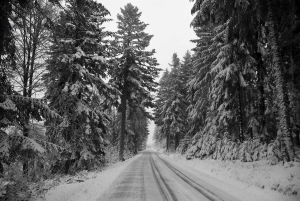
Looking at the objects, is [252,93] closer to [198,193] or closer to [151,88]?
[198,193]

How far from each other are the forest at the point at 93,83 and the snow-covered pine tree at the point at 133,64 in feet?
0.91

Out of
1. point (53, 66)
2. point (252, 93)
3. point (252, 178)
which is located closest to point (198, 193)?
point (252, 178)

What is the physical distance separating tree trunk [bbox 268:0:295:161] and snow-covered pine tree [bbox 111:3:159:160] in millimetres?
13453

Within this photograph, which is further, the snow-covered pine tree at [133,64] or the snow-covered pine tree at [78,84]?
the snow-covered pine tree at [133,64]


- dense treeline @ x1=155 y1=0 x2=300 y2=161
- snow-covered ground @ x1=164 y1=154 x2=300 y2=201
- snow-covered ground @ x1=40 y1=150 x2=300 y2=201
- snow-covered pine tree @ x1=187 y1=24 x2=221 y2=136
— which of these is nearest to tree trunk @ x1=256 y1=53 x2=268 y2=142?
dense treeline @ x1=155 y1=0 x2=300 y2=161

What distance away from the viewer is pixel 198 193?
6.79 m

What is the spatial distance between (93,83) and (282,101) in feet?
37.0

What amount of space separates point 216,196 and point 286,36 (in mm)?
8501

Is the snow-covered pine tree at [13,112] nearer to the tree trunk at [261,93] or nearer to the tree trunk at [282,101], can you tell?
the tree trunk at [282,101]

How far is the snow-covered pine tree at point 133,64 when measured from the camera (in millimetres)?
21016

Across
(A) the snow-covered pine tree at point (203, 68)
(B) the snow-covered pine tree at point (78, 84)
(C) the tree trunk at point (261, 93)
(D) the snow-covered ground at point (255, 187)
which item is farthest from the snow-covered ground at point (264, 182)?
(A) the snow-covered pine tree at point (203, 68)

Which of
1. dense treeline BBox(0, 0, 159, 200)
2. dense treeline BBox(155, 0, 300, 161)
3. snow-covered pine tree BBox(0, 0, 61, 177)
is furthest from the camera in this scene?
dense treeline BBox(155, 0, 300, 161)

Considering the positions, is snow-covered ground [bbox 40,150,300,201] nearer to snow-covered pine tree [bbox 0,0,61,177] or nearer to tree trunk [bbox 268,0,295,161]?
tree trunk [bbox 268,0,295,161]

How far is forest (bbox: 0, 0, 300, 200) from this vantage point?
5.50m
